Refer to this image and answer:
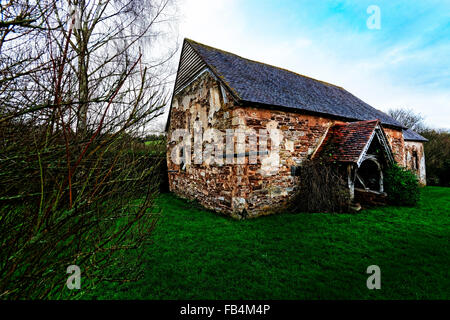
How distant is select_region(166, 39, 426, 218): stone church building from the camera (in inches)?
250

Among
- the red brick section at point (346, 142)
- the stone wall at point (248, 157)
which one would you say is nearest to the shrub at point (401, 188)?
the red brick section at point (346, 142)

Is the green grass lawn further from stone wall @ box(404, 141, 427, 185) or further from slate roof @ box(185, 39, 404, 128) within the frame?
stone wall @ box(404, 141, 427, 185)

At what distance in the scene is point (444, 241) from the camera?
14.8 feet

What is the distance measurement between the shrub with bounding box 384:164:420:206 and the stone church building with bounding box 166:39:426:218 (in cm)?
38

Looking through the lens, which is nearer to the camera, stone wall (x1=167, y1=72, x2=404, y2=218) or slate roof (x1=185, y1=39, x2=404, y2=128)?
stone wall (x1=167, y1=72, x2=404, y2=218)

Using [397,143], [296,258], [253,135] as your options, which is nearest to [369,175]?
[397,143]

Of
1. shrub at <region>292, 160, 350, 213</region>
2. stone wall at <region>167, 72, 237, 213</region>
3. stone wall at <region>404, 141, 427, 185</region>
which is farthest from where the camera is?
stone wall at <region>404, 141, 427, 185</region>

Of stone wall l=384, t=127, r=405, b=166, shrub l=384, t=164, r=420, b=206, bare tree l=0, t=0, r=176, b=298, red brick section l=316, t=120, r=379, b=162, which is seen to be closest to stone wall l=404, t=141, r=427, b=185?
stone wall l=384, t=127, r=405, b=166

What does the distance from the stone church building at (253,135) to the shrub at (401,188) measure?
0.38 meters

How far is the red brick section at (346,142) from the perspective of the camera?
271 inches

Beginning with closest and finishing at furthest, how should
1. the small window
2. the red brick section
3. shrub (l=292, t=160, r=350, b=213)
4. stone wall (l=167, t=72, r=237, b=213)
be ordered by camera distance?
shrub (l=292, t=160, r=350, b=213) < stone wall (l=167, t=72, r=237, b=213) < the red brick section < the small window

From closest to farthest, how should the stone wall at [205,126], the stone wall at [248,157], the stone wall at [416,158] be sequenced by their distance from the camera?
the stone wall at [248,157]
the stone wall at [205,126]
the stone wall at [416,158]

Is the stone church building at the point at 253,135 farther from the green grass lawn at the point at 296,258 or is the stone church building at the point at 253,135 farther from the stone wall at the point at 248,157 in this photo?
the green grass lawn at the point at 296,258

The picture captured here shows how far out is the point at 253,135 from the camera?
20.9 feet
